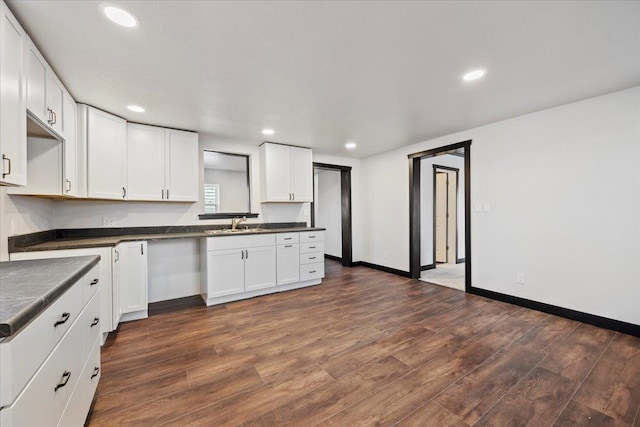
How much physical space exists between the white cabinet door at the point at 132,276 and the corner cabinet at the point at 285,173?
188cm

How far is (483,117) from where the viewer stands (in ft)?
10.6

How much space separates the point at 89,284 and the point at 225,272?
6.44ft

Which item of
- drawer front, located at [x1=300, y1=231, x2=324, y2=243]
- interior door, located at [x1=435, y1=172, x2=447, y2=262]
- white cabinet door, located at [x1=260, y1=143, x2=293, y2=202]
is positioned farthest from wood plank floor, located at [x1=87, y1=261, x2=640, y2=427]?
interior door, located at [x1=435, y1=172, x2=447, y2=262]

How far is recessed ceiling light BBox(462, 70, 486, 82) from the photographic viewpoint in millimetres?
2172

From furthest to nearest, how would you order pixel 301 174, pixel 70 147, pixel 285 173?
pixel 301 174
pixel 285 173
pixel 70 147

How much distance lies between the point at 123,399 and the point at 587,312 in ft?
13.8

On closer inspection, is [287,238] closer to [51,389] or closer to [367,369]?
[367,369]

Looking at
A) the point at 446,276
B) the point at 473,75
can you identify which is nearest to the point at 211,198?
the point at 473,75

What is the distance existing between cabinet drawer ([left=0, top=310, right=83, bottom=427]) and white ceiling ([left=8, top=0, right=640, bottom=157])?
1.76 m

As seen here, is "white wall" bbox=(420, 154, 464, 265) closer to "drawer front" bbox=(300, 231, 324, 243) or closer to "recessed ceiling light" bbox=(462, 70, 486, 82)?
"drawer front" bbox=(300, 231, 324, 243)

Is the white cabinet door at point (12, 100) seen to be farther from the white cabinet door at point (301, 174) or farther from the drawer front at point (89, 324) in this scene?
the white cabinet door at point (301, 174)

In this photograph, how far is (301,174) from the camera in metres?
4.49

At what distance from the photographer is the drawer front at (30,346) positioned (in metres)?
0.71

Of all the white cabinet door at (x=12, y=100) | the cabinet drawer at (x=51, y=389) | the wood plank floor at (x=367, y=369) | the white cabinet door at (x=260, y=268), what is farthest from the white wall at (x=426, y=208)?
the white cabinet door at (x=12, y=100)
